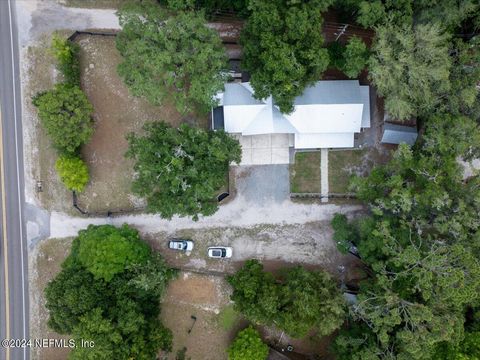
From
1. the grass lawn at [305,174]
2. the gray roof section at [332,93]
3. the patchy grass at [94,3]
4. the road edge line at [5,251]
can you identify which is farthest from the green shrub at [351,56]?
the road edge line at [5,251]

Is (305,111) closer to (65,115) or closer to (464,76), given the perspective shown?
(464,76)

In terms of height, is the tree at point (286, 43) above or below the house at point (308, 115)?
above

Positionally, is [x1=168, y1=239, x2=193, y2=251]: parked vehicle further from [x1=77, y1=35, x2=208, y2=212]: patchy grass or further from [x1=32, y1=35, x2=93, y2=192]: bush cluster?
[x1=32, y1=35, x2=93, y2=192]: bush cluster

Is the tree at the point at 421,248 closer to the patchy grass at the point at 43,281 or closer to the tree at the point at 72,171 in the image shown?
the tree at the point at 72,171

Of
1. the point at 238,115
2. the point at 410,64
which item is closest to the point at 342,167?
the point at 410,64

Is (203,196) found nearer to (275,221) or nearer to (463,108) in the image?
(275,221)

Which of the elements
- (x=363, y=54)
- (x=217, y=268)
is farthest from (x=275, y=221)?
(x=363, y=54)
